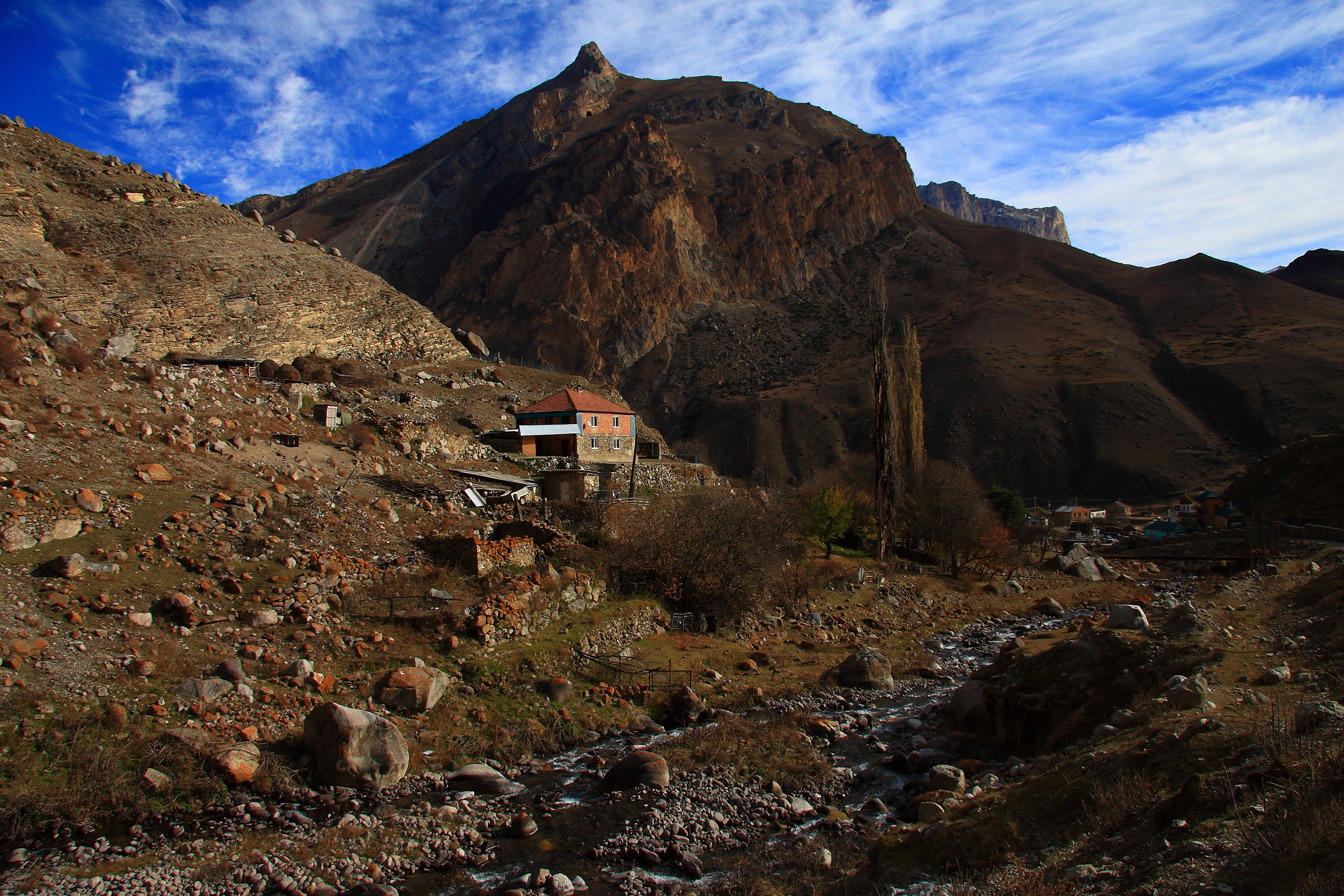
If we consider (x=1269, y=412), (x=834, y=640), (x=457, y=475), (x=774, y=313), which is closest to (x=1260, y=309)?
(x=1269, y=412)

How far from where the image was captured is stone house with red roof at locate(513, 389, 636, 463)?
1371 inches

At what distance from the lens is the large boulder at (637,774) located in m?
11.8

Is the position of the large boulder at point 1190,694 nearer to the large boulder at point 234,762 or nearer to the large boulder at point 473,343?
the large boulder at point 234,762

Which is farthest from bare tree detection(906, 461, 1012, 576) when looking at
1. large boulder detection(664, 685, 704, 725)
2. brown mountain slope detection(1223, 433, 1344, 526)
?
large boulder detection(664, 685, 704, 725)

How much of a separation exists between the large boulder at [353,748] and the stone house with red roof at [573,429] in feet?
75.2

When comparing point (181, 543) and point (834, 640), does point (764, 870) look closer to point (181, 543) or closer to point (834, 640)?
point (181, 543)

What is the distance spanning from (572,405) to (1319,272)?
461 ft

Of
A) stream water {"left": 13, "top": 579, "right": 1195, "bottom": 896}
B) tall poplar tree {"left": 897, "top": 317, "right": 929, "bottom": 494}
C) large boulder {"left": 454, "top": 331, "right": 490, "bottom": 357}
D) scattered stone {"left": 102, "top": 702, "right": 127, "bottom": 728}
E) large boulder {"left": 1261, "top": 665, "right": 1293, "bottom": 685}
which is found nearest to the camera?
stream water {"left": 13, "top": 579, "right": 1195, "bottom": 896}

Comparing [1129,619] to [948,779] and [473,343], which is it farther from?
[473,343]

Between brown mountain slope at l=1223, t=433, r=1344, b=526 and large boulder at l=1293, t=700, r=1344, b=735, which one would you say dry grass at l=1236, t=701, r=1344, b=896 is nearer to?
large boulder at l=1293, t=700, r=1344, b=735

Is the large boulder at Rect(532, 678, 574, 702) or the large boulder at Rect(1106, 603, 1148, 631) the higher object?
the large boulder at Rect(1106, 603, 1148, 631)

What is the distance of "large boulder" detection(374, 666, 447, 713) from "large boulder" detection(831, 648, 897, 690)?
1117cm

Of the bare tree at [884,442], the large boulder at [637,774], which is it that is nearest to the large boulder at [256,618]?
the large boulder at [637,774]

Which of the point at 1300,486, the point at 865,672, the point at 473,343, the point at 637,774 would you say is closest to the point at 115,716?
the point at 637,774
